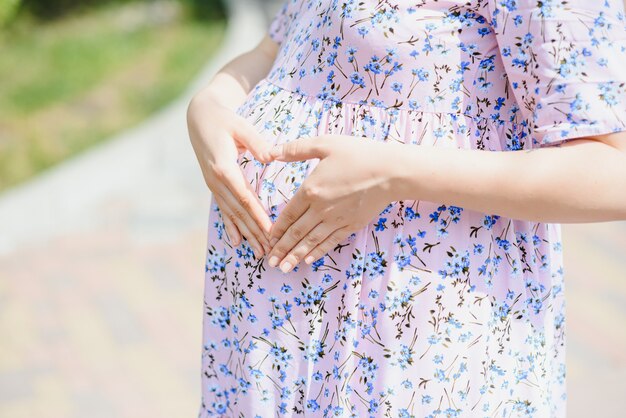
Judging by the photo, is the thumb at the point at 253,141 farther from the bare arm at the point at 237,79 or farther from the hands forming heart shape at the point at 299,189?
the bare arm at the point at 237,79

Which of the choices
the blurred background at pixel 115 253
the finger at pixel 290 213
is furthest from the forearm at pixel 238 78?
the blurred background at pixel 115 253

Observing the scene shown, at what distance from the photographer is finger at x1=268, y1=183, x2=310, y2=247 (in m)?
1.30

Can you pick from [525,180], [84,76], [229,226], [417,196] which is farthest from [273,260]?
[84,76]

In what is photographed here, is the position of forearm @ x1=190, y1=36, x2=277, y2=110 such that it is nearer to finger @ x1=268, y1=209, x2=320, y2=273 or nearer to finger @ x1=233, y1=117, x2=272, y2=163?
finger @ x1=233, y1=117, x2=272, y2=163

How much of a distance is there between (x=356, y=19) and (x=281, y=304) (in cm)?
53

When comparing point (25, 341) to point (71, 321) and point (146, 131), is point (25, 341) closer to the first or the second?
point (71, 321)

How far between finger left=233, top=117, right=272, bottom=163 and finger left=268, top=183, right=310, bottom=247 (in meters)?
0.11

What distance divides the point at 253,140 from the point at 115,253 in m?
2.91

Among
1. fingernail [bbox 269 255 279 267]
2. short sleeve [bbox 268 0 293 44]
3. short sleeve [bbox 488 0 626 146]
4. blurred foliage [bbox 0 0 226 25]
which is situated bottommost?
blurred foliage [bbox 0 0 226 25]

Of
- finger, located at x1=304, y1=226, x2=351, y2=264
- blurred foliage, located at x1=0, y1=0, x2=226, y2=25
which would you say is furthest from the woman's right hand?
blurred foliage, located at x1=0, y1=0, x2=226, y2=25

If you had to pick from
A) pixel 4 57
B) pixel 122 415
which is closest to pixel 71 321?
pixel 122 415

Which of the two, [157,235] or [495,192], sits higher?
[495,192]

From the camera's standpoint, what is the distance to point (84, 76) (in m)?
6.61

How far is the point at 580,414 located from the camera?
3.08 m
